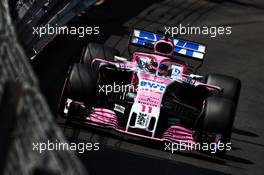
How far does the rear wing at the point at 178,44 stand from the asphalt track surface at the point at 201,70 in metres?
1.50

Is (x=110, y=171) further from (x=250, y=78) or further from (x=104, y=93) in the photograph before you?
(x=250, y=78)

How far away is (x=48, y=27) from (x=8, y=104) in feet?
37.0

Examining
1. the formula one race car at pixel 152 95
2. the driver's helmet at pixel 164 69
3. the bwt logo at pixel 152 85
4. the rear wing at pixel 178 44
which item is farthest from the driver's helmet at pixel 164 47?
the bwt logo at pixel 152 85

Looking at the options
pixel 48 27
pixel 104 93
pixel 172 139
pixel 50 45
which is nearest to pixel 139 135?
pixel 172 139

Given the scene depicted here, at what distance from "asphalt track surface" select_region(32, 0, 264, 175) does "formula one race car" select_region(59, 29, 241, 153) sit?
33 centimetres

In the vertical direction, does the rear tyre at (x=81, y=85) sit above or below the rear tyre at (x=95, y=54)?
below

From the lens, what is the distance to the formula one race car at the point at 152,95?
1079 centimetres

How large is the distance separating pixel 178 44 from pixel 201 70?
130 inches

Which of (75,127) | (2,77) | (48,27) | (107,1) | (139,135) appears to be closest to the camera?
(2,77)

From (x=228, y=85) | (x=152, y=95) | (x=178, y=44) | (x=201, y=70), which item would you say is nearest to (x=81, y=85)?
(x=152, y=95)

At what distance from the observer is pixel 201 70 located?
15.9 m

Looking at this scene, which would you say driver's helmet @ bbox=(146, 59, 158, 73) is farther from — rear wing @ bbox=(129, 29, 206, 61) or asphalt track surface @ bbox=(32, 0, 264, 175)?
asphalt track surface @ bbox=(32, 0, 264, 175)

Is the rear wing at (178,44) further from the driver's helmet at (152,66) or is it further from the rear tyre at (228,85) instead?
the driver's helmet at (152,66)

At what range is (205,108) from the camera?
10844mm
